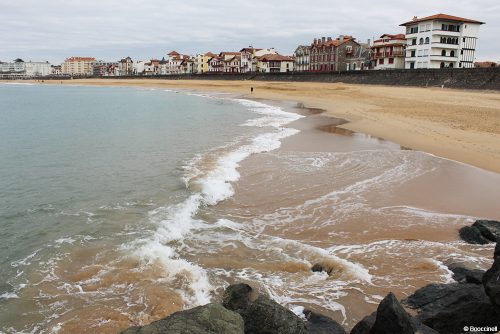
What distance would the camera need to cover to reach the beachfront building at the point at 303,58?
101238mm

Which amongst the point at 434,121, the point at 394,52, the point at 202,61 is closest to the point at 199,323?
the point at 434,121

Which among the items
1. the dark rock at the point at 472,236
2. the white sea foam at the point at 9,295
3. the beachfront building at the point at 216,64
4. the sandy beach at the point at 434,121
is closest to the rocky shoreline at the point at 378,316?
the dark rock at the point at 472,236

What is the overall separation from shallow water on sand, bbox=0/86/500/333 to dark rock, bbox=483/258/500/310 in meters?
1.56

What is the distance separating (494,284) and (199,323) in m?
3.39

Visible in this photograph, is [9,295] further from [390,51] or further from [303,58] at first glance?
[303,58]

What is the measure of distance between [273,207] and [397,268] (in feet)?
12.8

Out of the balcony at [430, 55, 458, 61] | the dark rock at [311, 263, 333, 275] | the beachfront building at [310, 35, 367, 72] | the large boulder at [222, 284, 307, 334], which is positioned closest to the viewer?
the large boulder at [222, 284, 307, 334]

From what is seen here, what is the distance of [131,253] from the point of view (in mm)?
7676

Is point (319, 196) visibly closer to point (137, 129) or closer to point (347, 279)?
point (347, 279)

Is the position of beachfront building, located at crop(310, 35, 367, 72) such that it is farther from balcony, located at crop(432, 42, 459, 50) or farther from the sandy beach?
the sandy beach

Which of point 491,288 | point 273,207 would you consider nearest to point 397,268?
point 491,288

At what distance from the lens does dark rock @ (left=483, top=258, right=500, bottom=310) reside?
459 cm

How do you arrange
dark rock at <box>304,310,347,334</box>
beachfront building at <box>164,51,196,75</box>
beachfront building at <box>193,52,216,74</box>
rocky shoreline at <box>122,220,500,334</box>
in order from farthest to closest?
beachfront building at <box>164,51,196,75</box>, beachfront building at <box>193,52,216,74</box>, dark rock at <box>304,310,347,334</box>, rocky shoreline at <box>122,220,500,334</box>

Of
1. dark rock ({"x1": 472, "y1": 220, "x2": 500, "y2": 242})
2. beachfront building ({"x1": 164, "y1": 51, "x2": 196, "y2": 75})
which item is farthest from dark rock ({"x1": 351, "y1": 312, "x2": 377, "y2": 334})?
beachfront building ({"x1": 164, "y1": 51, "x2": 196, "y2": 75})
